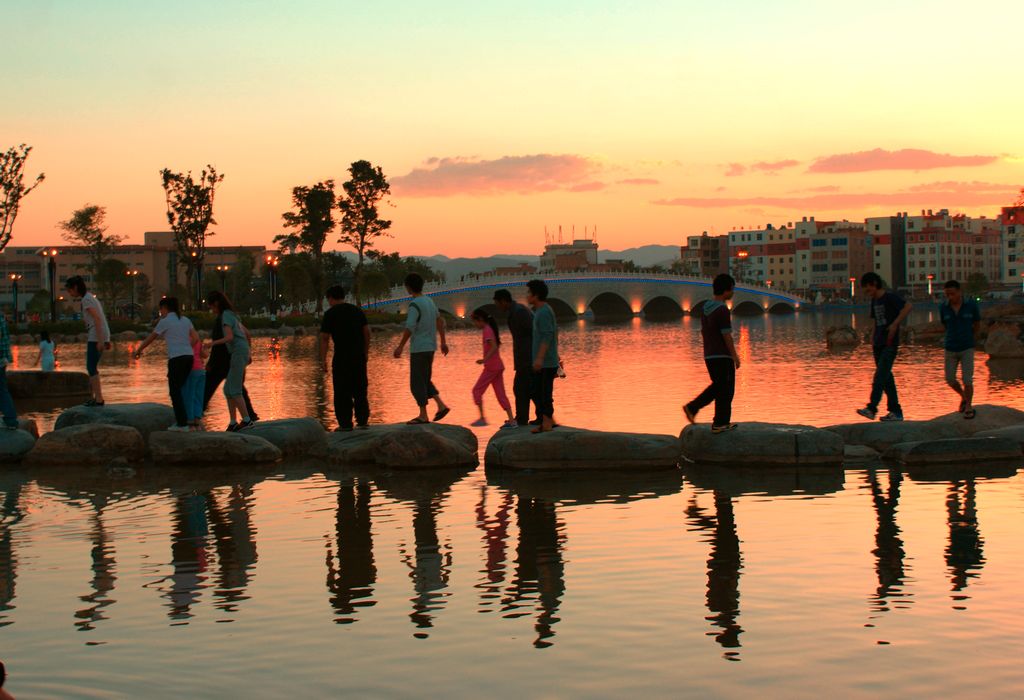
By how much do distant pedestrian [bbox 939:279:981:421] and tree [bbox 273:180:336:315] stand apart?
199 feet

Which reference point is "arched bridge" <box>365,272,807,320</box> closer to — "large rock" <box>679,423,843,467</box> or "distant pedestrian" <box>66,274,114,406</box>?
"distant pedestrian" <box>66,274,114,406</box>

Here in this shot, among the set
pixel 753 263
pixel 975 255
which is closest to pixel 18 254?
pixel 753 263

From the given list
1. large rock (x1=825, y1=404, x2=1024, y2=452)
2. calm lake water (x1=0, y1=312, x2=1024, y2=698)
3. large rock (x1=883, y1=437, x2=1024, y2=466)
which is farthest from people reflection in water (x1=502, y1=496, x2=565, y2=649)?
large rock (x1=825, y1=404, x2=1024, y2=452)

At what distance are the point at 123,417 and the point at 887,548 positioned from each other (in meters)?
8.63

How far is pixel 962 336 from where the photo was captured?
40.8 ft

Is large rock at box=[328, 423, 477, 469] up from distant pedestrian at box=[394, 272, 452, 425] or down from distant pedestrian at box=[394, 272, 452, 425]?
down

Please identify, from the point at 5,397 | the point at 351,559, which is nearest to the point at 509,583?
the point at 351,559

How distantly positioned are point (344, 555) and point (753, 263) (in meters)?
176

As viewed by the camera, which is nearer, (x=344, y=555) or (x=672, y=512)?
(x=344, y=555)

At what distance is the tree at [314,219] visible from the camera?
7175 centimetres

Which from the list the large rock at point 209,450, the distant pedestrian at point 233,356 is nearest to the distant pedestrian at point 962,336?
the large rock at point 209,450

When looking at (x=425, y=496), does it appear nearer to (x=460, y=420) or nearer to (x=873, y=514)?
(x=873, y=514)

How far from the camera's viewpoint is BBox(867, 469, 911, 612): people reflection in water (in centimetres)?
611

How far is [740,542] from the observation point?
7.51 meters
